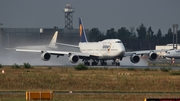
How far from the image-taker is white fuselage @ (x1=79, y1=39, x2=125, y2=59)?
97.3m

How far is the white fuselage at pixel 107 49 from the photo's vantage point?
97312mm

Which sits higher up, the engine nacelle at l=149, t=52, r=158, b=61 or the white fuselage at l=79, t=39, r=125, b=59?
the white fuselage at l=79, t=39, r=125, b=59

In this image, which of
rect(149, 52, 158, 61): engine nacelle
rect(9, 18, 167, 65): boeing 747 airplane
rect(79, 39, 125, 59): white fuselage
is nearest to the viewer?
rect(79, 39, 125, 59): white fuselage

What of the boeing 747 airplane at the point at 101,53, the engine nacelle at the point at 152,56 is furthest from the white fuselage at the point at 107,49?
the engine nacelle at the point at 152,56

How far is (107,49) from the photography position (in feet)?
328

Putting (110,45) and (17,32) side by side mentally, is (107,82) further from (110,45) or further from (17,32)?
(17,32)

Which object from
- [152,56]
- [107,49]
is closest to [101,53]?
[107,49]

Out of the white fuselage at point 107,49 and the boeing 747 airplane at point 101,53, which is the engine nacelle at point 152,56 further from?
the white fuselage at point 107,49

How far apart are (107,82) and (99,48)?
46.2 metres

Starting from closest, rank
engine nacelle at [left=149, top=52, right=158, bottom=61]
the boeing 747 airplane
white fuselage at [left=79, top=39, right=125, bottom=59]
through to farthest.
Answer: white fuselage at [left=79, top=39, right=125, bottom=59], the boeing 747 airplane, engine nacelle at [left=149, top=52, right=158, bottom=61]

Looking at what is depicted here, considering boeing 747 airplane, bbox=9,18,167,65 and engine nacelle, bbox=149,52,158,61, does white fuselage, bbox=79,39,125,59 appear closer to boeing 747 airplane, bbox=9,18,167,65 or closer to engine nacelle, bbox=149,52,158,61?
boeing 747 airplane, bbox=9,18,167,65

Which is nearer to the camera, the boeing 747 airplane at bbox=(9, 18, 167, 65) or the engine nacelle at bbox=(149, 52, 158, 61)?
the boeing 747 airplane at bbox=(9, 18, 167, 65)

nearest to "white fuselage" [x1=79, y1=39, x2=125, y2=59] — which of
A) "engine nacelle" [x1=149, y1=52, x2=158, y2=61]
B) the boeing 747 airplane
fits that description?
the boeing 747 airplane

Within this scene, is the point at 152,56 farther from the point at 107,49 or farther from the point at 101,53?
the point at 101,53
